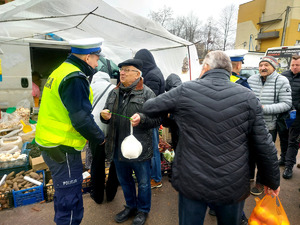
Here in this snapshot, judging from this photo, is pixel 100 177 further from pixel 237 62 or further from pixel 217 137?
pixel 237 62

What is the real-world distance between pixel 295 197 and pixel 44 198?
3.85m

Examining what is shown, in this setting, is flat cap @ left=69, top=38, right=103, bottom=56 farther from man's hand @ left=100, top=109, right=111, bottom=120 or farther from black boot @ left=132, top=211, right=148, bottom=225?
black boot @ left=132, top=211, right=148, bottom=225

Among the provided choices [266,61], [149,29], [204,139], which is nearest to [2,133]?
[149,29]

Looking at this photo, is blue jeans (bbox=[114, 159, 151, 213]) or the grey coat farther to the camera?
the grey coat

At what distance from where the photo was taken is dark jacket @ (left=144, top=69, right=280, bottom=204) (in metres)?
1.41

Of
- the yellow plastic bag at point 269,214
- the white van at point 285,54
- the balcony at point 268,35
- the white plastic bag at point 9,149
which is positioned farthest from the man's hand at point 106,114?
the balcony at point 268,35

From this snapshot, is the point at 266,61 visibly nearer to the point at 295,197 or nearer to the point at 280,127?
the point at 280,127

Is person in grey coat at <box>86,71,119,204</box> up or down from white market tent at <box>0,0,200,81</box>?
down

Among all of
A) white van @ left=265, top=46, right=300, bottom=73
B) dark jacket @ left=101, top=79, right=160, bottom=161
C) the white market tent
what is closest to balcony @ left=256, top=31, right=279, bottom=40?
white van @ left=265, top=46, right=300, bottom=73

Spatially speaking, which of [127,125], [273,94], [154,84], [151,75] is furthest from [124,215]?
[273,94]

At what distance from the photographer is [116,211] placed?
2807 mm

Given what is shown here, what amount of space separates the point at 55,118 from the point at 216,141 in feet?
4.51

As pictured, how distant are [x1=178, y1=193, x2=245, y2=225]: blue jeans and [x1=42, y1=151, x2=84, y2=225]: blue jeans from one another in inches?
40.7

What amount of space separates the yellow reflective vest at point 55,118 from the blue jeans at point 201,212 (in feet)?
3.75
